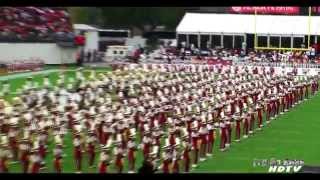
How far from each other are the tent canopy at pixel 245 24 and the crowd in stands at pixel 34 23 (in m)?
1.08

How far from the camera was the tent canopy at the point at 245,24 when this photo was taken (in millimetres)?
6711

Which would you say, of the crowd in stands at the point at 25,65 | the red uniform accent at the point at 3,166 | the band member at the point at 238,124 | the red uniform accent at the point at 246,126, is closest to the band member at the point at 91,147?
the red uniform accent at the point at 3,166

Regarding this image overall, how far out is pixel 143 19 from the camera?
644cm

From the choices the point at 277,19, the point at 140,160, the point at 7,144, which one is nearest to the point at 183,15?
the point at 277,19

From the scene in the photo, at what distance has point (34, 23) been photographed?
21.7 feet

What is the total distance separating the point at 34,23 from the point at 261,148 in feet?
7.66

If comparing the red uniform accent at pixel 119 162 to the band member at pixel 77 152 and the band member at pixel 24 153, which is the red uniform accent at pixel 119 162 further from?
the band member at pixel 24 153

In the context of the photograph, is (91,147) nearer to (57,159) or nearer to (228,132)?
(57,159)

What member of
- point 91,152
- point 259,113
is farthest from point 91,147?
point 259,113

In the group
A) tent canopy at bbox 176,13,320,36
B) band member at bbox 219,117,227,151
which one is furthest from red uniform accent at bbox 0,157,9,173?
band member at bbox 219,117,227,151

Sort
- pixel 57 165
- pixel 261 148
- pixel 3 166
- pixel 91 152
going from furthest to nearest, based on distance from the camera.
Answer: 1. pixel 91 152
2. pixel 261 148
3. pixel 57 165
4. pixel 3 166

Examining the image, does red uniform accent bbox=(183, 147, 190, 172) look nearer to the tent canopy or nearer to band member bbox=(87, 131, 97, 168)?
band member bbox=(87, 131, 97, 168)

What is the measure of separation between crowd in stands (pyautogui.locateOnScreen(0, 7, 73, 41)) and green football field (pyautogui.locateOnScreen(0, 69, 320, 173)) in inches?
14.9

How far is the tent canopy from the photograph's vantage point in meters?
6.71
